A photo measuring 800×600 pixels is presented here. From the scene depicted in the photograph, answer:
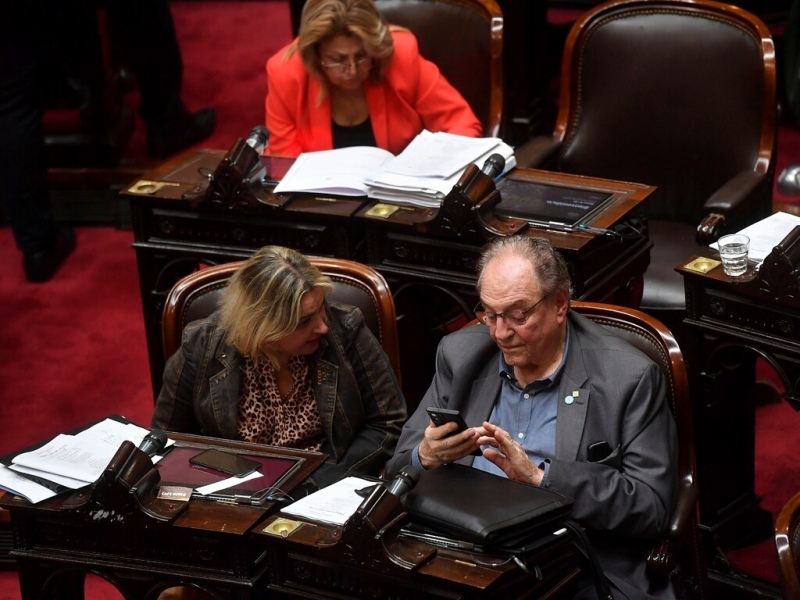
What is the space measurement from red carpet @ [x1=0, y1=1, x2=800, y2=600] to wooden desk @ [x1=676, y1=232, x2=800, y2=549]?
15cm

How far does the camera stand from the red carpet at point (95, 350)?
3.98 m

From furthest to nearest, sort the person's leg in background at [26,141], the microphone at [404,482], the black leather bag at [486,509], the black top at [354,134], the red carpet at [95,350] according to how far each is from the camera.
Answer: the person's leg in background at [26,141] < the black top at [354,134] < the red carpet at [95,350] < the microphone at [404,482] < the black leather bag at [486,509]

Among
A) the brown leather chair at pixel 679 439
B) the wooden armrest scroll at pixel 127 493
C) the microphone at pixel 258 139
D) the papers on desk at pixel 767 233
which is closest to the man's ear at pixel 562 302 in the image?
the brown leather chair at pixel 679 439

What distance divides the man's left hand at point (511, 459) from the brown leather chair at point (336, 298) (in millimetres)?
642

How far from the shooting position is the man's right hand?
8.80ft

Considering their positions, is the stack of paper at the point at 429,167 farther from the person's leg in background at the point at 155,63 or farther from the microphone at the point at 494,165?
the person's leg in background at the point at 155,63

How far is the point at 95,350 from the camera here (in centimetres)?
498

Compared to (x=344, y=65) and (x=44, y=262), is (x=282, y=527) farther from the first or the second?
(x=44, y=262)

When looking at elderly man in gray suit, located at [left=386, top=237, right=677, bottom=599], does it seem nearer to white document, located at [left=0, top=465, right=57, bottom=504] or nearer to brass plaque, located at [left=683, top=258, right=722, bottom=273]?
brass plaque, located at [left=683, top=258, right=722, bottom=273]

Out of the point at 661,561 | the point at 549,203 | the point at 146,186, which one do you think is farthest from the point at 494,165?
the point at 661,561

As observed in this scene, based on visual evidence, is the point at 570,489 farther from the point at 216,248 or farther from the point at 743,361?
the point at 216,248

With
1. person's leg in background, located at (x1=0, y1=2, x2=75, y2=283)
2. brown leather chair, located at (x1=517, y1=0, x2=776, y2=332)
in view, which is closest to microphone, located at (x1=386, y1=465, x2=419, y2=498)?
brown leather chair, located at (x1=517, y1=0, x2=776, y2=332)

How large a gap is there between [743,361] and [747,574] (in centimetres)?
54

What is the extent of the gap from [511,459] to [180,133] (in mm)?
3964
